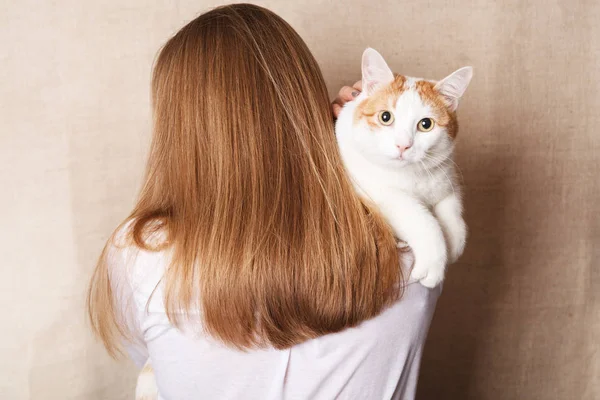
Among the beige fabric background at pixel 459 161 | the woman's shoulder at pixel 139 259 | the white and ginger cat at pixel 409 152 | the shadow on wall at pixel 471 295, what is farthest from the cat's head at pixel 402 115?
the shadow on wall at pixel 471 295

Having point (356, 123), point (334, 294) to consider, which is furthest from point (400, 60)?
point (334, 294)

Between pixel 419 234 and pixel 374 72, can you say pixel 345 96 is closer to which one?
pixel 374 72

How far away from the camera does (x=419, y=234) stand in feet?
3.00

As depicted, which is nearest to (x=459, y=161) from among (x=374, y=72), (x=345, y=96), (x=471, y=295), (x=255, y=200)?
Answer: (x=471, y=295)

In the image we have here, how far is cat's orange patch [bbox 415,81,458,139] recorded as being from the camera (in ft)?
3.18

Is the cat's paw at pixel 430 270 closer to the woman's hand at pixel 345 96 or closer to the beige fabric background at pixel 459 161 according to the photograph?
the woman's hand at pixel 345 96

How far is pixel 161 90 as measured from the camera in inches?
39.4

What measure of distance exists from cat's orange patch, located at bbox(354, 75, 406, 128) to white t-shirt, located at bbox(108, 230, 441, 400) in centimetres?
26

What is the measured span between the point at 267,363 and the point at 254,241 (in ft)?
0.69

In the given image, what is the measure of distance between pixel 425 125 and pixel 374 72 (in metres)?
0.13

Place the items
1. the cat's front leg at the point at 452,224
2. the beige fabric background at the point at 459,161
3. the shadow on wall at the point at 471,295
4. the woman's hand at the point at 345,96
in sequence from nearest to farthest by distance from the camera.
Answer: the cat's front leg at the point at 452,224 < the woman's hand at the point at 345,96 < the beige fabric background at the point at 459,161 < the shadow on wall at the point at 471,295

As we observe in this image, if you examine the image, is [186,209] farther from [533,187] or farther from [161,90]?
[533,187]

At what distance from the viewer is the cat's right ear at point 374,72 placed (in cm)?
96

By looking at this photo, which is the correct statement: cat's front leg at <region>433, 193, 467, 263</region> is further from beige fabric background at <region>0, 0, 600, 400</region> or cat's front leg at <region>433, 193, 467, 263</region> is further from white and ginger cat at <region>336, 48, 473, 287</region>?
beige fabric background at <region>0, 0, 600, 400</region>
